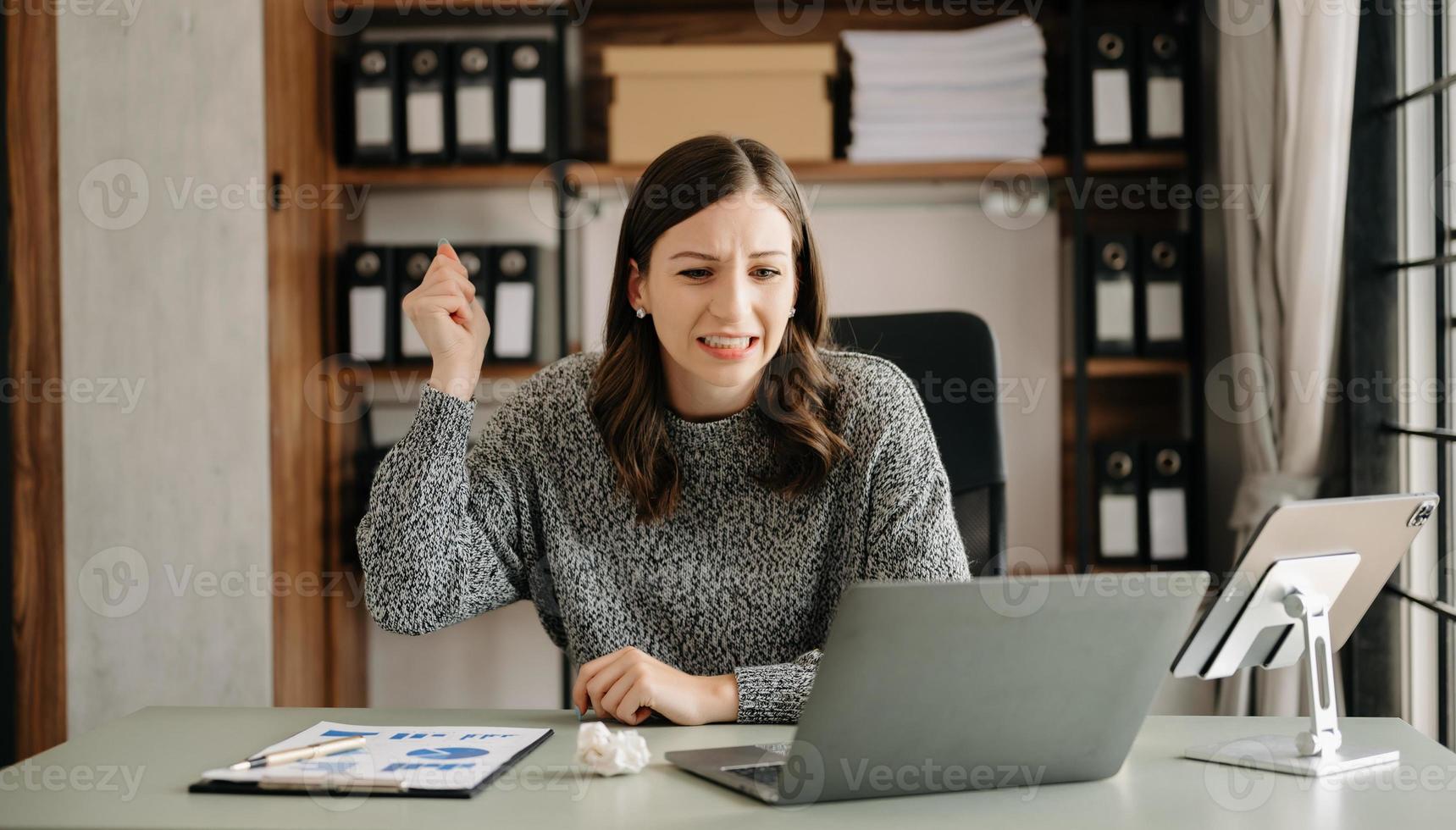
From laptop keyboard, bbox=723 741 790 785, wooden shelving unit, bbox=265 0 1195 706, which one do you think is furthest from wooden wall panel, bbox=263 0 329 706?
laptop keyboard, bbox=723 741 790 785

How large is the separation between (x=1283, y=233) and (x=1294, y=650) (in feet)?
4.23

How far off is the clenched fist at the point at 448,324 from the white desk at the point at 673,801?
47 centimetres

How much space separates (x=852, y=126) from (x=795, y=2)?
370mm

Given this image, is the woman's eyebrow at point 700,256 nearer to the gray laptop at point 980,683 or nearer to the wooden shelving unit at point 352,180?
the gray laptop at point 980,683

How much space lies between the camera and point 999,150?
2471 mm

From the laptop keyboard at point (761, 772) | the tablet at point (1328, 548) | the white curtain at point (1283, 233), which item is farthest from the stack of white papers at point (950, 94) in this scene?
the laptop keyboard at point (761, 772)

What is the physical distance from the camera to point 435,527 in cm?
135

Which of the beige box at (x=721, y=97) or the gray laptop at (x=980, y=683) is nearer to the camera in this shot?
the gray laptop at (x=980, y=683)

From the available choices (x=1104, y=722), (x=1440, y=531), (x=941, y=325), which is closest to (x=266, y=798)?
(x=1104, y=722)

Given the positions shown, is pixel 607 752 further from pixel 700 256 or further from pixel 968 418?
pixel 968 418

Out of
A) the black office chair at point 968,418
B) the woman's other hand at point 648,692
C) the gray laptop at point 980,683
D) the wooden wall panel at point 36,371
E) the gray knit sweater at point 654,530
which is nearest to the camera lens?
the gray laptop at point 980,683

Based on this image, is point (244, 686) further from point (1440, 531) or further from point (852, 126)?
point (1440, 531)

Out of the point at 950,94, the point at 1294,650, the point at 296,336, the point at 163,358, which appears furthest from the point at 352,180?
the point at 1294,650

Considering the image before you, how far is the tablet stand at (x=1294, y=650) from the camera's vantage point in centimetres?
98
